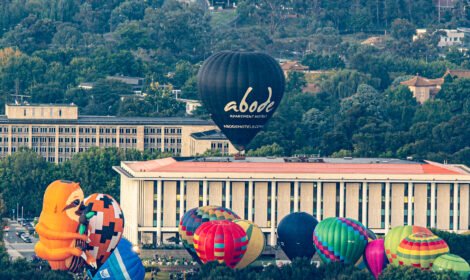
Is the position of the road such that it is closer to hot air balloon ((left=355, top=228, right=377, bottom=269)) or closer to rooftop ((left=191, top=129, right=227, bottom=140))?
hot air balloon ((left=355, top=228, right=377, bottom=269))

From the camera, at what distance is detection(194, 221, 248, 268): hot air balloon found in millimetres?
148375

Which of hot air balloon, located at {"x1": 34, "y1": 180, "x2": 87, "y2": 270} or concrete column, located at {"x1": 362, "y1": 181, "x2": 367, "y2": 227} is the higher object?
hot air balloon, located at {"x1": 34, "y1": 180, "x2": 87, "y2": 270}

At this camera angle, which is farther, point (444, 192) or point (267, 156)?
point (267, 156)

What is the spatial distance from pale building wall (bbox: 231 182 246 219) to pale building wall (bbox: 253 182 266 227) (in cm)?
70

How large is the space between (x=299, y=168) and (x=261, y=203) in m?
3.19

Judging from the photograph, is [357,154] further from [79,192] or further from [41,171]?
[79,192]

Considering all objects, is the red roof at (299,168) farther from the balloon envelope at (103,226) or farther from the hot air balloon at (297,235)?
the balloon envelope at (103,226)

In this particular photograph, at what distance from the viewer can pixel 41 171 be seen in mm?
182750

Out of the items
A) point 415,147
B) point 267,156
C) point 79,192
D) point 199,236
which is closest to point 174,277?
point 199,236

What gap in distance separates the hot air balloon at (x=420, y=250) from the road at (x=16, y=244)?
22.0 m

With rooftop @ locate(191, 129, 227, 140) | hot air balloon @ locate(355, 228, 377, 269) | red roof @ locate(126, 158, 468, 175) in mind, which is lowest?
hot air balloon @ locate(355, 228, 377, 269)

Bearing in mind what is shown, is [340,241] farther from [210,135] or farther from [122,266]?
[210,135]

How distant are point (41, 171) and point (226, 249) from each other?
36.5 meters

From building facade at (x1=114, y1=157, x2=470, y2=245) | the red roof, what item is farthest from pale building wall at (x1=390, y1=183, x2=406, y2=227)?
the red roof
